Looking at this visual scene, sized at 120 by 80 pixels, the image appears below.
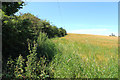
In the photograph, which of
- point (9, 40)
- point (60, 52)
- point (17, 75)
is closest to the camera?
point (17, 75)

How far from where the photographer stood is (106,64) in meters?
3.81

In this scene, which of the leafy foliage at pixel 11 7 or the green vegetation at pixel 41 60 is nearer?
the green vegetation at pixel 41 60

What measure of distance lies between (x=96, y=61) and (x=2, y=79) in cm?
378

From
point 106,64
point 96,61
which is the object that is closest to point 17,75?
point 96,61

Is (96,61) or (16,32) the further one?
(16,32)

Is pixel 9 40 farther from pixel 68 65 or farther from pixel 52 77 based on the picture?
pixel 68 65

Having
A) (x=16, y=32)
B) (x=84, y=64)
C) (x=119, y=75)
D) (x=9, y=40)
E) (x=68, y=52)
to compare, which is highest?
(x=16, y=32)

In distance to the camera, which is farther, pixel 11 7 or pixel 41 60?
pixel 11 7

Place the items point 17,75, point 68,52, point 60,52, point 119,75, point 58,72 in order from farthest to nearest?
point 60,52
point 68,52
point 58,72
point 17,75
point 119,75

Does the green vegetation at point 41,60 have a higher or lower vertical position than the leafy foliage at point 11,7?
lower

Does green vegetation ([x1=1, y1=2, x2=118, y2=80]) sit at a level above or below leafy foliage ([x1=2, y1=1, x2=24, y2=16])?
below

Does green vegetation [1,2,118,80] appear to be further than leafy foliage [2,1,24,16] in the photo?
No

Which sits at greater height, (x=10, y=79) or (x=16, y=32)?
(x=16, y=32)

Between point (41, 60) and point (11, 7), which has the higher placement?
point (11, 7)
